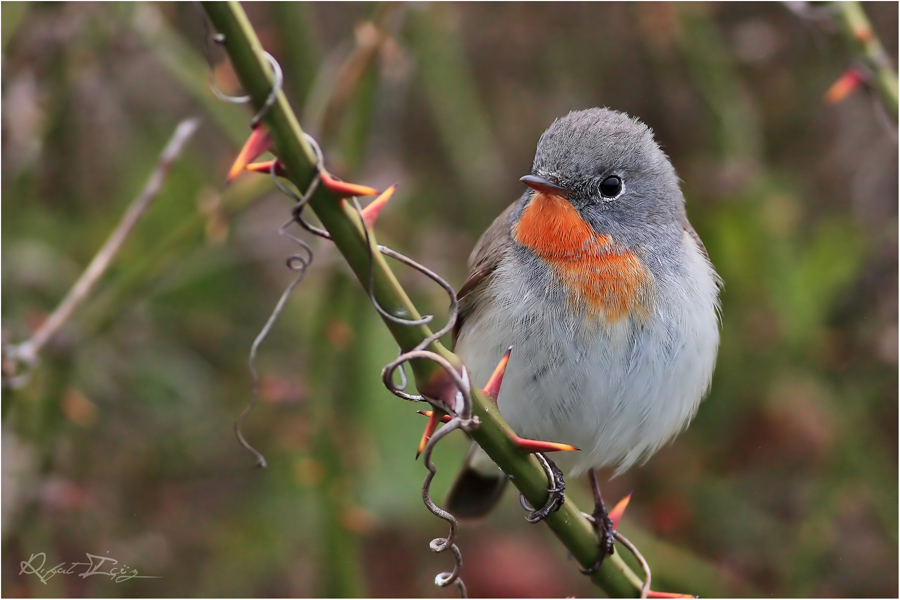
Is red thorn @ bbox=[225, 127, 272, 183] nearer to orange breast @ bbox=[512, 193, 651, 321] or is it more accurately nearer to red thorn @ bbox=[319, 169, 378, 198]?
red thorn @ bbox=[319, 169, 378, 198]

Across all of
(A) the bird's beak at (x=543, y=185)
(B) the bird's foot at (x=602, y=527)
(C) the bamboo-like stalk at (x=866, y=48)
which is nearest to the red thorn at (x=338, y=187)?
(B) the bird's foot at (x=602, y=527)

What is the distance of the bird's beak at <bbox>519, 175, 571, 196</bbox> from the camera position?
2623mm

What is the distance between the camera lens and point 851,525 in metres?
4.54

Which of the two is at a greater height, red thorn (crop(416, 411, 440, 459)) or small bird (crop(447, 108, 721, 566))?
red thorn (crop(416, 411, 440, 459))

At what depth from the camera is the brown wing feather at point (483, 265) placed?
122 inches

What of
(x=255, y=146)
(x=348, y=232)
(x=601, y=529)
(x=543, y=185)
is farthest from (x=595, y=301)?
(x=255, y=146)

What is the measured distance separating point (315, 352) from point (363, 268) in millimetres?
2389

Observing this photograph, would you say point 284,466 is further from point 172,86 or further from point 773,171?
point 773,171

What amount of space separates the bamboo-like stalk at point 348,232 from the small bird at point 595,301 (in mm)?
1004

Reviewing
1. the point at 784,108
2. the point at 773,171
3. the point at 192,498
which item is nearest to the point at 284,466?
the point at 192,498
